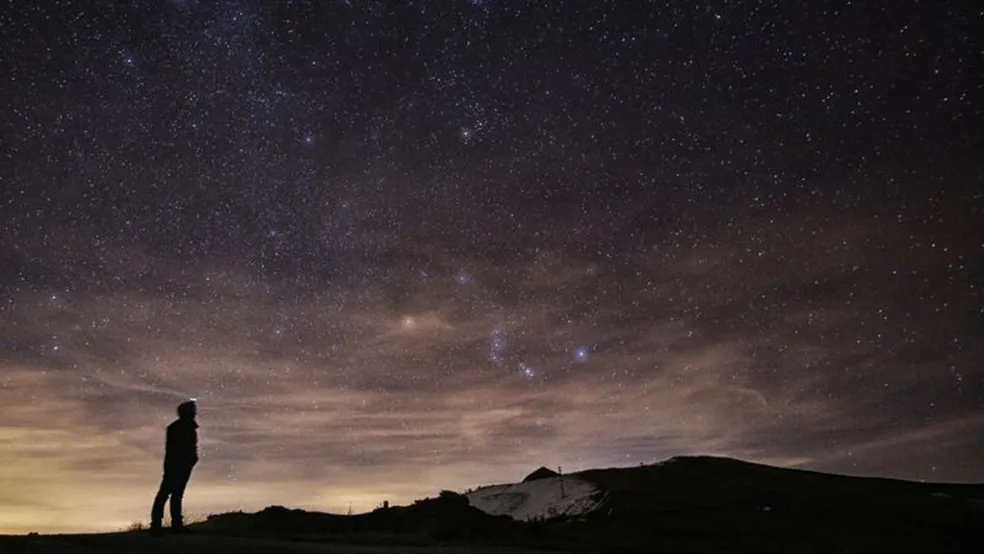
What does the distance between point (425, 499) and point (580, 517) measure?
480cm

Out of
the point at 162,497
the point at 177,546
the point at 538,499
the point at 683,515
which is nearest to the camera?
the point at 177,546

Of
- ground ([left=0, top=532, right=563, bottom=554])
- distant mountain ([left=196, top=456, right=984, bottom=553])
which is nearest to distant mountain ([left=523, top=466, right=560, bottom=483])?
distant mountain ([left=196, top=456, right=984, bottom=553])

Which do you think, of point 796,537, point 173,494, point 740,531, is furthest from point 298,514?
point 796,537

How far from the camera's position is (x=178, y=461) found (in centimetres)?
1093

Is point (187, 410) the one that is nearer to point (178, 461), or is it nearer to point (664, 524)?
point (178, 461)

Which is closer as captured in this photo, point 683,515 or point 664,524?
point 664,524

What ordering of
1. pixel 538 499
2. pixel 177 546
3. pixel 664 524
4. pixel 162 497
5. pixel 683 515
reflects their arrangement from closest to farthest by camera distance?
pixel 177 546
pixel 162 497
pixel 664 524
pixel 683 515
pixel 538 499

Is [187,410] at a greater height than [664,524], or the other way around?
[187,410]

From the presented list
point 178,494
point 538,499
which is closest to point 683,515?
point 538,499

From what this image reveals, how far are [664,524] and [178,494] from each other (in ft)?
35.4

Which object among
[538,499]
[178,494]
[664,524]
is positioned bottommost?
[664,524]

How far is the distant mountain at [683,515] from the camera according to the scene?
42.8ft

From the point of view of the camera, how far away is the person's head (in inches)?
448

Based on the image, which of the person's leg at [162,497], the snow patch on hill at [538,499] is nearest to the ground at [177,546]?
the person's leg at [162,497]
